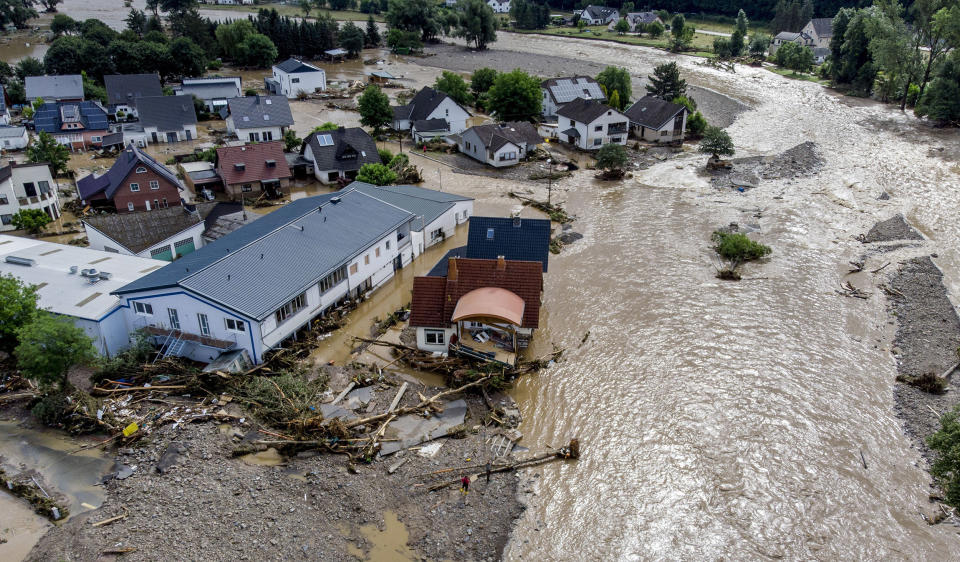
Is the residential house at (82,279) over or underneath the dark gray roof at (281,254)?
underneath

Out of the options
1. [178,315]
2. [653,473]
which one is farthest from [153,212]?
[653,473]

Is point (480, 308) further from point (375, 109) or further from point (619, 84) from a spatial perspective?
point (619, 84)

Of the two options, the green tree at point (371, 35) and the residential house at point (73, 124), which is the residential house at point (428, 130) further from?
the green tree at point (371, 35)

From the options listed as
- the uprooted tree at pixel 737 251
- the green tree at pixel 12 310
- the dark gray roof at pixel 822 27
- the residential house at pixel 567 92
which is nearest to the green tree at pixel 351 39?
the residential house at pixel 567 92

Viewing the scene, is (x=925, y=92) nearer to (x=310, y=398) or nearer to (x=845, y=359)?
(x=845, y=359)

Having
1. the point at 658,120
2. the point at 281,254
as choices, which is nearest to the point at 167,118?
the point at 281,254

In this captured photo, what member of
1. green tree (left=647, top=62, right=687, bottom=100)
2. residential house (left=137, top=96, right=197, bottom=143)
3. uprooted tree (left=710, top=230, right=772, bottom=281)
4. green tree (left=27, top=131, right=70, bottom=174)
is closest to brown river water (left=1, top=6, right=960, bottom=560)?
uprooted tree (left=710, top=230, right=772, bottom=281)

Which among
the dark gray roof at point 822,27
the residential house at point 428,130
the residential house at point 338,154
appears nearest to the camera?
the residential house at point 338,154
